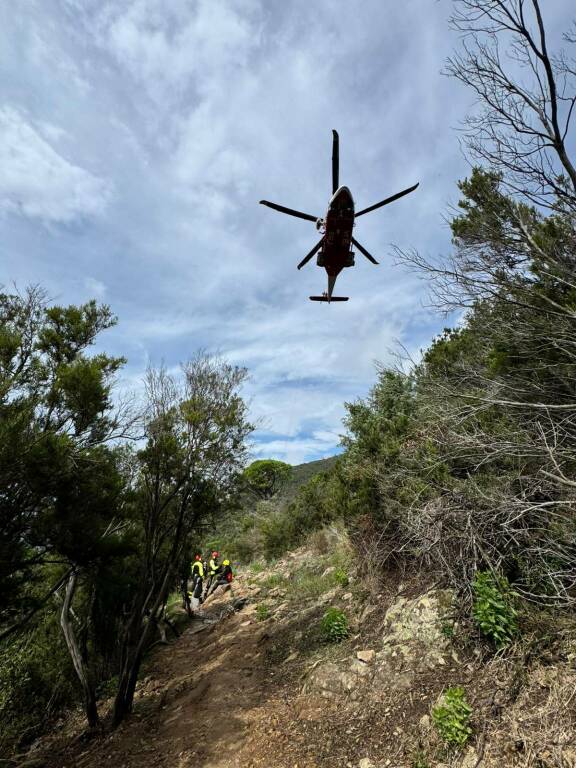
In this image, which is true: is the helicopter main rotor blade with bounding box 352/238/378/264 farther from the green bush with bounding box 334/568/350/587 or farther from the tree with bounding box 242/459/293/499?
the tree with bounding box 242/459/293/499

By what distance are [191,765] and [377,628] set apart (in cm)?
316

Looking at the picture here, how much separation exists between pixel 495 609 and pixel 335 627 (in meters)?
3.23

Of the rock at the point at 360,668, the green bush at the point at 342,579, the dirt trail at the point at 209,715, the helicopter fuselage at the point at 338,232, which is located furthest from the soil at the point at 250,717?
the helicopter fuselage at the point at 338,232

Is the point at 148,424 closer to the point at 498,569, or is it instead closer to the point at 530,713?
the point at 498,569

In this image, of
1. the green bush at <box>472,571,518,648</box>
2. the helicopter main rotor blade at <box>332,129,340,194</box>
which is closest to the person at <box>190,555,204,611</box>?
the green bush at <box>472,571,518,648</box>

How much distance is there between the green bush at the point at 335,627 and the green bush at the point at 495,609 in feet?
9.01

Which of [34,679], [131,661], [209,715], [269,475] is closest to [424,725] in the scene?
[209,715]

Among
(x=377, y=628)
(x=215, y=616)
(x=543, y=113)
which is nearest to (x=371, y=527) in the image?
(x=377, y=628)

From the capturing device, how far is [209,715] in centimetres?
596

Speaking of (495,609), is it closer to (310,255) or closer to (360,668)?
(360,668)

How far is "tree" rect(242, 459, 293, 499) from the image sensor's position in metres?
36.3

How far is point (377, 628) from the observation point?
20.2ft

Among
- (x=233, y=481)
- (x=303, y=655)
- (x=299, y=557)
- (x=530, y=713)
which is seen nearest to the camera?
(x=530, y=713)

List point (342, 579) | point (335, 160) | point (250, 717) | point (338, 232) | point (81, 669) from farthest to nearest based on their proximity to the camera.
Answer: point (342, 579) → point (338, 232) → point (81, 669) → point (335, 160) → point (250, 717)
